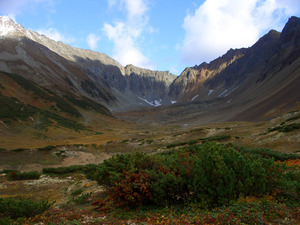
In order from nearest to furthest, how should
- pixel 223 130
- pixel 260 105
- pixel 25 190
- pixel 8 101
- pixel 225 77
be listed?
pixel 25 190 < pixel 223 130 < pixel 8 101 < pixel 260 105 < pixel 225 77

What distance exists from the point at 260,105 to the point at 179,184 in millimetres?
82343

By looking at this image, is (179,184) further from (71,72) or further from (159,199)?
(71,72)

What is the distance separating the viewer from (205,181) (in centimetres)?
663

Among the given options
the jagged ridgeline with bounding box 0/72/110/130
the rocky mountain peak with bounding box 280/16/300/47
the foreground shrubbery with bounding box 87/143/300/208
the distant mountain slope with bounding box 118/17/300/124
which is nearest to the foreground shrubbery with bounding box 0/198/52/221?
the foreground shrubbery with bounding box 87/143/300/208

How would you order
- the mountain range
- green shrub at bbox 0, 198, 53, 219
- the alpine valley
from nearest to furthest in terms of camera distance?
green shrub at bbox 0, 198, 53, 219, the alpine valley, the mountain range

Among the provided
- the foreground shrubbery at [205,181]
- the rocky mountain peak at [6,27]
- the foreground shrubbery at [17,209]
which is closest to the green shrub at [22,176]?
the foreground shrubbery at [17,209]

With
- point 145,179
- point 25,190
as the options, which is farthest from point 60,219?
point 25,190

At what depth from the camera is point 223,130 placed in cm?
3522

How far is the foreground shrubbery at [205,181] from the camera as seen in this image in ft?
21.2

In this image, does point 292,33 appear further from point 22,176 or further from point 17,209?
point 17,209

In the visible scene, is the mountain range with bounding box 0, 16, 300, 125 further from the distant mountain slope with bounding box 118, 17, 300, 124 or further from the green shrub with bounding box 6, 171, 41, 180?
the green shrub with bounding box 6, 171, 41, 180

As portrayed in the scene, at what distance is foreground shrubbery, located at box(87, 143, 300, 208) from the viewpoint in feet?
21.2

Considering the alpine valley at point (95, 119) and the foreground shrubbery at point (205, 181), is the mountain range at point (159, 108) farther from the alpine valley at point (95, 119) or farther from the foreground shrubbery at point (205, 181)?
the foreground shrubbery at point (205, 181)

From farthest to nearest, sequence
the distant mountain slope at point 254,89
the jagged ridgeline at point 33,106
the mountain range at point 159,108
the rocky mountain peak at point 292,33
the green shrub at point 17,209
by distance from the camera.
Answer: the rocky mountain peak at point 292,33, the distant mountain slope at point 254,89, the mountain range at point 159,108, the jagged ridgeline at point 33,106, the green shrub at point 17,209
